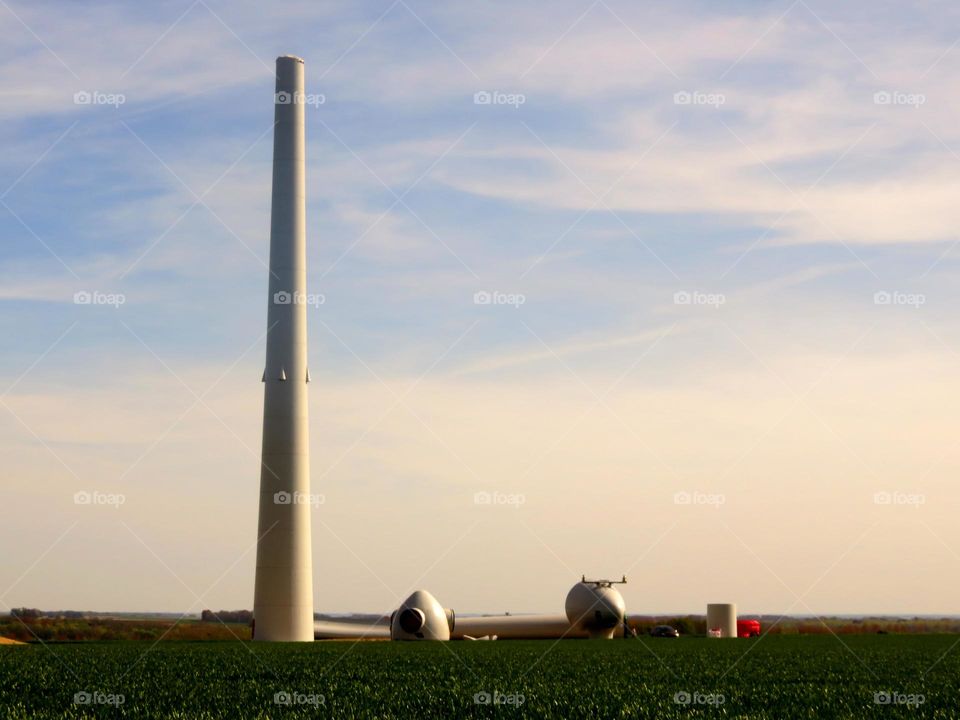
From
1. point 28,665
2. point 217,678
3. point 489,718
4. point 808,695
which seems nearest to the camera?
point 489,718

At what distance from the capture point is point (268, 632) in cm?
5356

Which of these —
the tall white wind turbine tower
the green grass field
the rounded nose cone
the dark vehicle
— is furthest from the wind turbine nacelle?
the green grass field

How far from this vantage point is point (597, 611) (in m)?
73.2

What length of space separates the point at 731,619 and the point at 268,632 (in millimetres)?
35728

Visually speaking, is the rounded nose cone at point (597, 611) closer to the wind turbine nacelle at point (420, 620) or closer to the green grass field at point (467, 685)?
the wind turbine nacelle at point (420, 620)

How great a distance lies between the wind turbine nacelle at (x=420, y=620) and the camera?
66.1m

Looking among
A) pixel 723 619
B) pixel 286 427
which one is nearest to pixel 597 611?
pixel 723 619

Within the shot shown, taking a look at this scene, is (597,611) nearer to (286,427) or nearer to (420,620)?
(420,620)

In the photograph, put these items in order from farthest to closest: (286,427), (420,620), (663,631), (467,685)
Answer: (663,631) → (420,620) → (286,427) → (467,685)

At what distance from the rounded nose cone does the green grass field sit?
3458 cm

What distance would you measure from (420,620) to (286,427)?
17630 mm

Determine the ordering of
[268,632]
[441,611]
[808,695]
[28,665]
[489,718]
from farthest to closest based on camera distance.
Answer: [441,611] → [268,632] → [28,665] → [808,695] → [489,718]

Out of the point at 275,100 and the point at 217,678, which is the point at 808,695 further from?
the point at 275,100

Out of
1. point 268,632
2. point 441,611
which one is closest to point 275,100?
point 268,632
